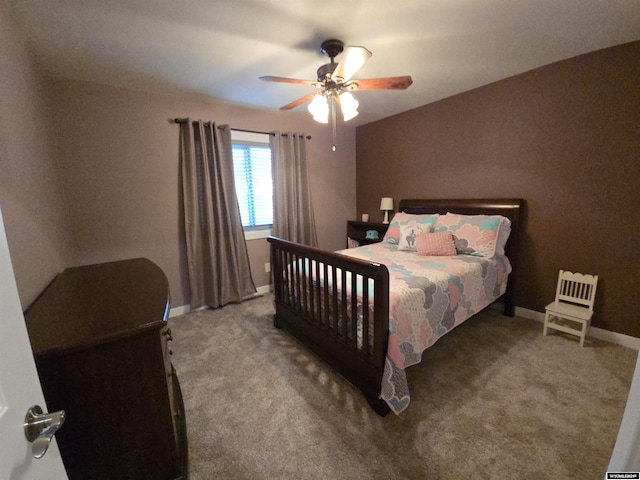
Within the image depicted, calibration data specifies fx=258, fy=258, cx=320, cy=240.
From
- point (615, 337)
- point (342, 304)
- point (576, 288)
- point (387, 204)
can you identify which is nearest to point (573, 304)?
point (576, 288)

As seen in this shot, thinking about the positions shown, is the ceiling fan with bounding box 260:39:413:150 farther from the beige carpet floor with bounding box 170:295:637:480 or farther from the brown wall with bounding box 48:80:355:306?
the beige carpet floor with bounding box 170:295:637:480

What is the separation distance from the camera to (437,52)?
2.01 m

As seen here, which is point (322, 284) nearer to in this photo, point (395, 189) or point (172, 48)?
point (172, 48)

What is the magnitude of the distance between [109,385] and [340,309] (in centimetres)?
129

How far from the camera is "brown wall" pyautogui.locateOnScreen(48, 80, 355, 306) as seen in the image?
2293 millimetres

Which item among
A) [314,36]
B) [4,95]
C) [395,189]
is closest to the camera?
[4,95]

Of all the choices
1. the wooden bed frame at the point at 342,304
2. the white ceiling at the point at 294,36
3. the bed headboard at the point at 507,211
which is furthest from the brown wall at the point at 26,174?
the bed headboard at the point at 507,211

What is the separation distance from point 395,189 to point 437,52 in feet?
6.08

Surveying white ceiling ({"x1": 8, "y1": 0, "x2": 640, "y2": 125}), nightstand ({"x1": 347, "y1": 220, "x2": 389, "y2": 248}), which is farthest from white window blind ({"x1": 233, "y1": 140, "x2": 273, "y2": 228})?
nightstand ({"x1": 347, "y1": 220, "x2": 389, "y2": 248})

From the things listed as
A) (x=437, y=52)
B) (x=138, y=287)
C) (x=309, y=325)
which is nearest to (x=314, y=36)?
(x=437, y=52)

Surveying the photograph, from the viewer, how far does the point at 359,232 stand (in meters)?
4.05

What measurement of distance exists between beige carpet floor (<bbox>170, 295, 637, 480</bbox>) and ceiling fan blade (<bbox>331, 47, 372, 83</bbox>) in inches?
81.1

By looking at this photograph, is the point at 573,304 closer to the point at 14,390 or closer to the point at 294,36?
the point at 294,36

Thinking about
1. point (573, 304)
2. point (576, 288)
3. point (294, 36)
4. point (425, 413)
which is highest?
point (294, 36)
